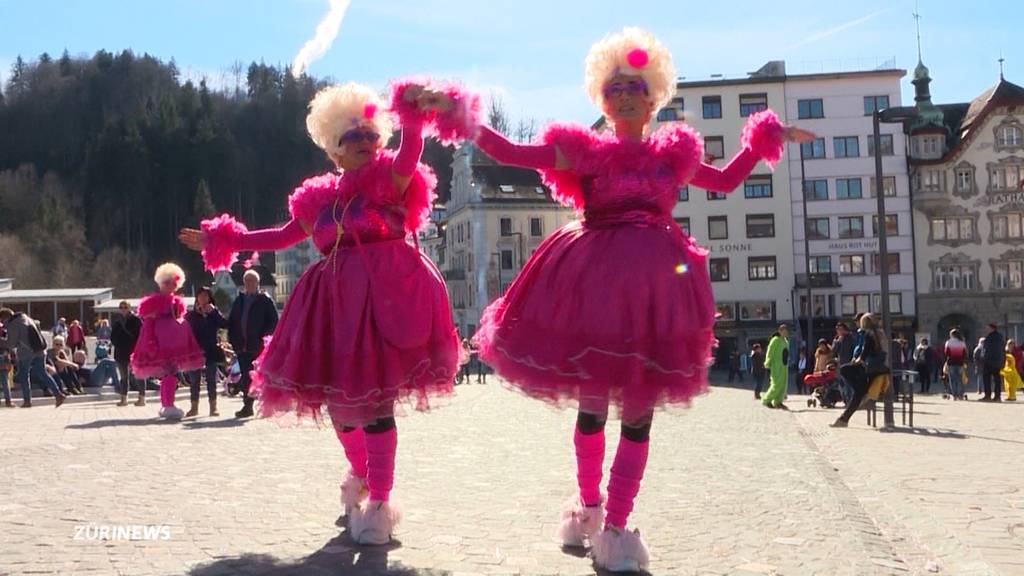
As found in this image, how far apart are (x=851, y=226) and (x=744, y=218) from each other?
667 cm

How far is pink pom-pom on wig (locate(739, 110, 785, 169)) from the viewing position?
553 centimetres

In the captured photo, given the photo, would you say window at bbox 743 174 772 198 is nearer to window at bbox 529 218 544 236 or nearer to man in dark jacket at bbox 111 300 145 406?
window at bbox 529 218 544 236

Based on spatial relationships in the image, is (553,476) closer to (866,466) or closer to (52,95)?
(866,466)

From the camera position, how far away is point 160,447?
361 inches

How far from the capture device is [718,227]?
6325 cm

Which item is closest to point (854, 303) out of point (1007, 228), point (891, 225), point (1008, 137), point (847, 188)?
point (891, 225)

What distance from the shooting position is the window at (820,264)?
2461 inches

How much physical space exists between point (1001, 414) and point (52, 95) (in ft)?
427

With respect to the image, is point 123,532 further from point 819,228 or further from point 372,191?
point 819,228

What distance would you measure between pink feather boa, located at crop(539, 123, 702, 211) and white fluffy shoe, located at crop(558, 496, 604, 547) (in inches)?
60.3

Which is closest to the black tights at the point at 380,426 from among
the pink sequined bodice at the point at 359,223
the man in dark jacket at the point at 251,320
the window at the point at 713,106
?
the pink sequined bodice at the point at 359,223

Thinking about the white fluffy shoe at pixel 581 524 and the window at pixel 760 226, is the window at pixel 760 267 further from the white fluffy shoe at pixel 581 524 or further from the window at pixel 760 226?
the white fluffy shoe at pixel 581 524

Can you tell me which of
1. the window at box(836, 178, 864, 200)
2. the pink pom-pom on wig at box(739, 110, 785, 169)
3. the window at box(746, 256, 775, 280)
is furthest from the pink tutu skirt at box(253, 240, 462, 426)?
the window at box(836, 178, 864, 200)

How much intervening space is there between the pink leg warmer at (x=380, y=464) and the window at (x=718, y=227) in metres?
59.5
